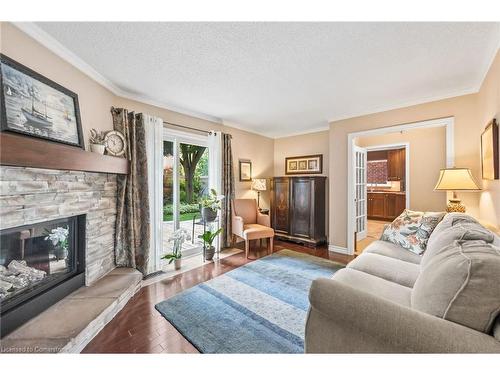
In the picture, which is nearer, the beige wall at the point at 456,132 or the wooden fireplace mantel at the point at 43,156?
the wooden fireplace mantel at the point at 43,156

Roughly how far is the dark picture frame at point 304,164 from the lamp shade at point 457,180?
7.20ft

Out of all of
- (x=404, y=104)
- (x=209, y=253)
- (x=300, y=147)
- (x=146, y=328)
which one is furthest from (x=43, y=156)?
(x=300, y=147)

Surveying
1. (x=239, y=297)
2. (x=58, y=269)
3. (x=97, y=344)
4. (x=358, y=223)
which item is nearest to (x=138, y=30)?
(x=58, y=269)

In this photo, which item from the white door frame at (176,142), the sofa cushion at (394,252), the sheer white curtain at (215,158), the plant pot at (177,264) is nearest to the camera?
the sofa cushion at (394,252)

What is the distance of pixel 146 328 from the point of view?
179 cm

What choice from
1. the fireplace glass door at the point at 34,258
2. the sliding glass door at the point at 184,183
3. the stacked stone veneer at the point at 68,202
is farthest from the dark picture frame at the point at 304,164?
the fireplace glass door at the point at 34,258

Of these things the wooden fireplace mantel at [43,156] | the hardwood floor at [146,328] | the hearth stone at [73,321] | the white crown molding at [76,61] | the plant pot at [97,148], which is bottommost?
the hardwood floor at [146,328]

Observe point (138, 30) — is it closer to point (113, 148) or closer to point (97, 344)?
point (113, 148)

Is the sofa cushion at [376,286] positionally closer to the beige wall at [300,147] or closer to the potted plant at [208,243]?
the potted plant at [208,243]

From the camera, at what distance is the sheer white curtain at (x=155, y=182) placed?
2.85 m

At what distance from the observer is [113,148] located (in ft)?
7.98

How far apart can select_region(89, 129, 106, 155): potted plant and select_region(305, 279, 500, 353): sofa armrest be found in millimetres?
2347

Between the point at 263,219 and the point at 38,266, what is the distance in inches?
→ 118

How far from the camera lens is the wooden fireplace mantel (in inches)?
52.5
